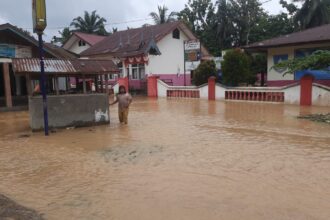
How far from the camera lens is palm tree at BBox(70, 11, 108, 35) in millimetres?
55375

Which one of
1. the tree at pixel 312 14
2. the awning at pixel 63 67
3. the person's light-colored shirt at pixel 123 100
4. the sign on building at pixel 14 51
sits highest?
the tree at pixel 312 14

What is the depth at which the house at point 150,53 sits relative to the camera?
2996cm

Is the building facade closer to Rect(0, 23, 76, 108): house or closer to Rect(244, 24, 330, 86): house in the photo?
Rect(244, 24, 330, 86): house

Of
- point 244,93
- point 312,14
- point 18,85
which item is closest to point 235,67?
point 244,93

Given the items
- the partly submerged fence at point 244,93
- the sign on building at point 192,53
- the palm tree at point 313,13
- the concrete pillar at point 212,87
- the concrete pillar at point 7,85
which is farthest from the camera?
the palm tree at point 313,13

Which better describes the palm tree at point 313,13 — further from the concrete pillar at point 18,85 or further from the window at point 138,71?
the concrete pillar at point 18,85

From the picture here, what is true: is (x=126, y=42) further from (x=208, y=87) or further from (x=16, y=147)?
(x=16, y=147)

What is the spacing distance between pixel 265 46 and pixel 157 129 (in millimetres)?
12722

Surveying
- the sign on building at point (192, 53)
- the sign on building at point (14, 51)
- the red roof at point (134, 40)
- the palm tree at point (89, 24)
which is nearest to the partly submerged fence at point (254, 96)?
the sign on building at point (192, 53)

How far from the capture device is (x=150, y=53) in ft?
97.2

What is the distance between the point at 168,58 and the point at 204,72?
842 centimetres

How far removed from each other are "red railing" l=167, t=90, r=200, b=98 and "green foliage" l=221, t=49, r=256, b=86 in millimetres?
1992

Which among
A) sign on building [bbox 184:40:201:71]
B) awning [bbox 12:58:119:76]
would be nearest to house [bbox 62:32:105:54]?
sign on building [bbox 184:40:201:71]

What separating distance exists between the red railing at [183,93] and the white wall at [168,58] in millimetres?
6378
